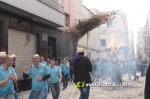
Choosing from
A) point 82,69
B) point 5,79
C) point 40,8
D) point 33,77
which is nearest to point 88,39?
point 40,8

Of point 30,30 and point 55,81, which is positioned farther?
point 30,30

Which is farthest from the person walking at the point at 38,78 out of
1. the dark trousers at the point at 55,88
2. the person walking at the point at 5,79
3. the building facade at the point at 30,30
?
the building facade at the point at 30,30

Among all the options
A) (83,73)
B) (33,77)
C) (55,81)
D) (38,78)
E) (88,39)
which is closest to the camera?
(38,78)

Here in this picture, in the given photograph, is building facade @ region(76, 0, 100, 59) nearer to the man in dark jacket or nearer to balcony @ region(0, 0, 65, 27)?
balcony @ region(0, 0, 65, 27)

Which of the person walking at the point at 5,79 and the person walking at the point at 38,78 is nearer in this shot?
the person walking at the point at 5,79

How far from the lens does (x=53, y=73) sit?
9.20 m

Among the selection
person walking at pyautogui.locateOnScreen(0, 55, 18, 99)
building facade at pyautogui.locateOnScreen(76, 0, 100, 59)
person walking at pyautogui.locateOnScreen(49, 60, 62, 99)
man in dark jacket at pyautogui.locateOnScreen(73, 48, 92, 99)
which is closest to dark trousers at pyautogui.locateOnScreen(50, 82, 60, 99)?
person walking at pyautogui.locateOnScreen(49, 60, 62, 99)

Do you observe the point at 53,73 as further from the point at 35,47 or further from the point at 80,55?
the point at 35,47

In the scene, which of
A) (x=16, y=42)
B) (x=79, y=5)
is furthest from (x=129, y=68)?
(x=79, y=5)

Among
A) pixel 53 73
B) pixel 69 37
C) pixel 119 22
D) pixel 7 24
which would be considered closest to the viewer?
pixel 53 73

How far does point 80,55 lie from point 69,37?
38.4ft

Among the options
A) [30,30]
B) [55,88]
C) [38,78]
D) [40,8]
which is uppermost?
[40,8]

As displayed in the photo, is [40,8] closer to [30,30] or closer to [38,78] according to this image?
[30,30]

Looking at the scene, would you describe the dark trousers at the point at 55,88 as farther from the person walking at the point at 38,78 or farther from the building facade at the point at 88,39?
the building facade at the point at 88,39
